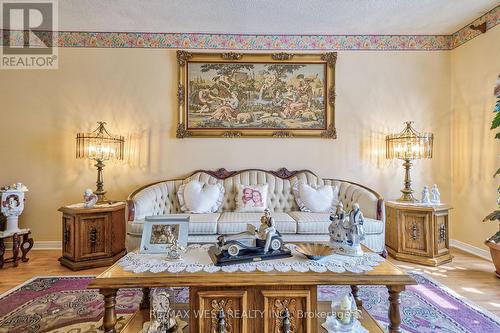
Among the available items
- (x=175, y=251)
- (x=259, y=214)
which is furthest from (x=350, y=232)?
(x=259, y=214)

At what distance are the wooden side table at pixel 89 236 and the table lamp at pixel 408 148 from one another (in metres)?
3.60

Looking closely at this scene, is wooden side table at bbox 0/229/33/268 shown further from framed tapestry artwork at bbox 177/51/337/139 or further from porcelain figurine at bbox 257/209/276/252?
porcelain figurine at bbox 257/209/276/252

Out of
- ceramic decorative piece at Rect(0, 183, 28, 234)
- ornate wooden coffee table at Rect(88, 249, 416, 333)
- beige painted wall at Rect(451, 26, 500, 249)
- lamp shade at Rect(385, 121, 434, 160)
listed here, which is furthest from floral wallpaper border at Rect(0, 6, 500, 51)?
ornate wooden coffee table at Rect(88, 249, 416, 333)

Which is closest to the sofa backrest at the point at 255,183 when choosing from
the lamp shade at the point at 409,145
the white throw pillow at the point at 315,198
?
the white throw pillow at the point at 315,198

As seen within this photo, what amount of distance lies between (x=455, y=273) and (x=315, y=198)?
1.62 m

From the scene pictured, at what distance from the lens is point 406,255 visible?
3.14m

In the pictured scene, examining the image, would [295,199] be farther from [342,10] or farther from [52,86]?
[52,86]

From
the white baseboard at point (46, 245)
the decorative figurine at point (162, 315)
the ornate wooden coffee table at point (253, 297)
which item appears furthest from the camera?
the white baseboard at point (46, 245)

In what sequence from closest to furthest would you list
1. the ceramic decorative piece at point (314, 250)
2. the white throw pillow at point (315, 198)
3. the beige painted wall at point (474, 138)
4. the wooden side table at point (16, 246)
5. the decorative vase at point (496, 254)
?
1. the ceramic decorative piece at point (314, 250)
2. the decorative vase at point (496, 254)
3. the wooden side table at point (16, 246)
4. the beige painted wall at point (474, 138)
5. the white throw pillow at point (315, 198)

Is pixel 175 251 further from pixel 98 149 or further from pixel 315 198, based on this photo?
pixel 98 149

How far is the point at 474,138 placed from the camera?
3477 mm

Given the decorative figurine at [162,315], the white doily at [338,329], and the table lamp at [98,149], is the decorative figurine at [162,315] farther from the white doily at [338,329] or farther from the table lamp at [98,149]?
the table lamp at [98,149]

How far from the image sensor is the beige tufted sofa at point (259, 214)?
2.90 metres

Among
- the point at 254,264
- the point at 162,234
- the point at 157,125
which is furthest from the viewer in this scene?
the point at 157,125
